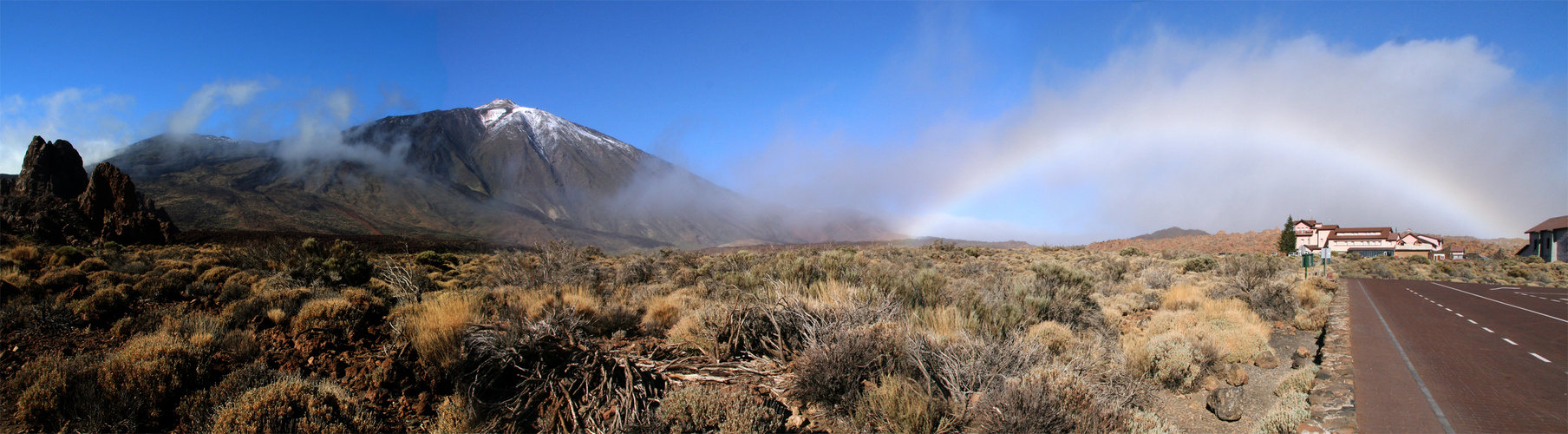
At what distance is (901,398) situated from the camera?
4.41m

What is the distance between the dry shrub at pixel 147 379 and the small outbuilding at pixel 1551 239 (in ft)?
217

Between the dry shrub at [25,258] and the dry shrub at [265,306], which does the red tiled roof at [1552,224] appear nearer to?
the dry shrub at [265,306]

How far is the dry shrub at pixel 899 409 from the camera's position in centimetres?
A: 423

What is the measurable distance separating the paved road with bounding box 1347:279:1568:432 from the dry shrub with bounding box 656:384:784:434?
500 centimetres

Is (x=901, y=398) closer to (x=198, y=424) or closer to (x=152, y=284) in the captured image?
(x=198, y=424)

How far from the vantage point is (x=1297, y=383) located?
591 cm

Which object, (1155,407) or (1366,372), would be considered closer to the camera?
(1155,407)

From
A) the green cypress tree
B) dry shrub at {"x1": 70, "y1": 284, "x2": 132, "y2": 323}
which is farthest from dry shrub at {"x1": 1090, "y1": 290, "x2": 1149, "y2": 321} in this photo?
the green cypress tree

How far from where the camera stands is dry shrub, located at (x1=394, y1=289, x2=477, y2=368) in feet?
17.6

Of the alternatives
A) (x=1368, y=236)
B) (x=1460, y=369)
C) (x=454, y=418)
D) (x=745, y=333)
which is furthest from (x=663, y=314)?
(x=1368, y=236)

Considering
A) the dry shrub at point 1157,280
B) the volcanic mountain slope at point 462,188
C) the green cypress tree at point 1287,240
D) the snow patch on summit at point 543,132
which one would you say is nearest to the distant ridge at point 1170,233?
the green cypress tree at point 1287,240

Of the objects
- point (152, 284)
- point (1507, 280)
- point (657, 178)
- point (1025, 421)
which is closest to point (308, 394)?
point (1025, 421)

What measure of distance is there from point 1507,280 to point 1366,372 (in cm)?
3376

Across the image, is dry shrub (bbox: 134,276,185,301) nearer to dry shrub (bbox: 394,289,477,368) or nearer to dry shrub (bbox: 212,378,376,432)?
dry shrub (bbox: 394,289,477,368)
